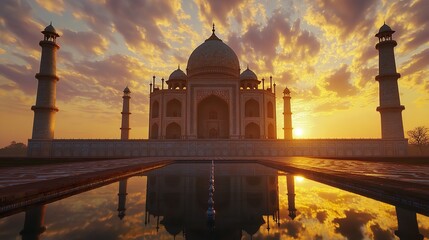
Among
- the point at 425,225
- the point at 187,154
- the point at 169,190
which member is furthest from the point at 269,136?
the point at 425,225

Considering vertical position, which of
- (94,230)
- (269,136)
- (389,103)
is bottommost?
(94,230)

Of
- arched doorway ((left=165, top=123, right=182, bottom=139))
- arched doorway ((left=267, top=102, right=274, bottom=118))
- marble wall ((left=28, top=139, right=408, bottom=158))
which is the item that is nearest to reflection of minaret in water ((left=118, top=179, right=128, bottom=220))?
marble wall ((left=28, top=139, right=408, bottom=158))

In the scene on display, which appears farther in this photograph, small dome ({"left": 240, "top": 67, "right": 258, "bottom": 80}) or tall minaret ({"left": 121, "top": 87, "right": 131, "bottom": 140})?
small dome ({"left": 240, "top": 67, "right": 258, "bottom": 80})

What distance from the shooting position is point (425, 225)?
9.80 feet

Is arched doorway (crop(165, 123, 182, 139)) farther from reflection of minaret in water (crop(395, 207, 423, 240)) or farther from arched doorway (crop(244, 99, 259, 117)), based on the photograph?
reflection of minaret in water (crop(395, 207, 423, 240))

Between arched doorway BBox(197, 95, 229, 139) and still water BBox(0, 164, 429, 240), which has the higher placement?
arched doorway BBox(197, 95, 229, 139)

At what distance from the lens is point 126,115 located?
31.1 meters

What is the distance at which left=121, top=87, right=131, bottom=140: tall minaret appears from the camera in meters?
30.8

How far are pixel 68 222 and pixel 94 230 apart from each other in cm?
50

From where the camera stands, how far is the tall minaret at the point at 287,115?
31.1m

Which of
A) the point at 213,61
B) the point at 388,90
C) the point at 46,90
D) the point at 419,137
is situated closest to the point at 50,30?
the point at 46,90

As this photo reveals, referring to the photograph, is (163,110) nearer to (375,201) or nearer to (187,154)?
(187,154)

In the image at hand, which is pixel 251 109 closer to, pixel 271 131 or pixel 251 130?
pixel 251 130

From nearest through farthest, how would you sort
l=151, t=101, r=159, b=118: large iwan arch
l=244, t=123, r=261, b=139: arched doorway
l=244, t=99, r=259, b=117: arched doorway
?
l=244, t=123, r=261, b=139: arched doorway
l=151, t=101, r=159, b=118: large iwan arch
l=244, t=99, r=259, b=117: arched doorway
